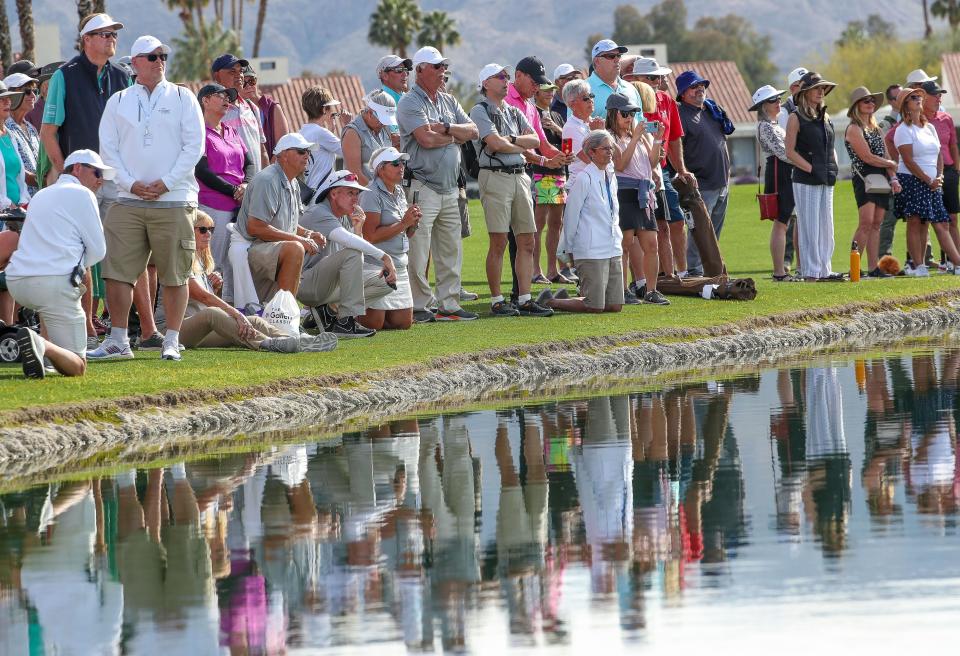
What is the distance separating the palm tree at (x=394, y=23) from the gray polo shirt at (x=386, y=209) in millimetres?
85545

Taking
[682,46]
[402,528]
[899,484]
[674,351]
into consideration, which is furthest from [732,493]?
[682,46]

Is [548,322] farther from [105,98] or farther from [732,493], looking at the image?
[732,493]

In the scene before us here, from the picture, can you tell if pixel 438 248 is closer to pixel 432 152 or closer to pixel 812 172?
pixel 432 152

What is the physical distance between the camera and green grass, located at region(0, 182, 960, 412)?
1063 centimetres

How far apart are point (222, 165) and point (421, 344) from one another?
2387 mm

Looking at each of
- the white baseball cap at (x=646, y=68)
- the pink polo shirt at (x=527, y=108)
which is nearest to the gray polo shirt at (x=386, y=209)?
the pink polo shirt at (x=527, y=108)

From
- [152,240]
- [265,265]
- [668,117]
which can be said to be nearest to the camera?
[152,240]

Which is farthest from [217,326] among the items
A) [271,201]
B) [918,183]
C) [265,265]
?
[918,183]

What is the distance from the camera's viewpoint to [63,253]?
36.9ft

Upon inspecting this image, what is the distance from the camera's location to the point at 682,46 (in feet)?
484

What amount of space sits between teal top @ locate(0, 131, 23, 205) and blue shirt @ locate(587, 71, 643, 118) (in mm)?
5401

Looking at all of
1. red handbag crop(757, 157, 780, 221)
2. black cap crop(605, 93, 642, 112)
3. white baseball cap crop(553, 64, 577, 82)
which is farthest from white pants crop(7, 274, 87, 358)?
red handbag crop(757, 157, 780, 221)

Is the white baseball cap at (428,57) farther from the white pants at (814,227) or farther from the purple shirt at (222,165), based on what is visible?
the white pants at (814,227)

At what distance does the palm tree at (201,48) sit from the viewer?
10588 centimetres
